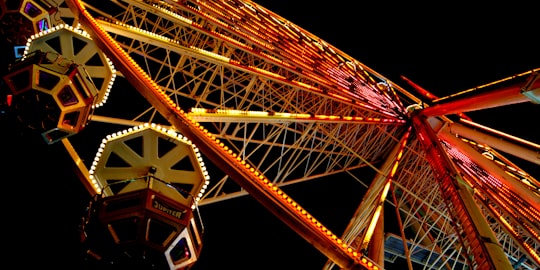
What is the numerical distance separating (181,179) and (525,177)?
8753mm

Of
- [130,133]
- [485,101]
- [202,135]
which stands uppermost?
[485,101]

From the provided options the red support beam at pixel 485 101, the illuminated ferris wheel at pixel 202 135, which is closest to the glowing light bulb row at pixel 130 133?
the illuminated ferris wheel at pixel 202 135

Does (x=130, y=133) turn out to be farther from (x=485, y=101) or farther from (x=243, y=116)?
(x=485, y=101)

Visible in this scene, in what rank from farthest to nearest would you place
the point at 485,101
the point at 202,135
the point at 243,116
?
the point at 485,101 < the point at 243,116 < the point at 202,135

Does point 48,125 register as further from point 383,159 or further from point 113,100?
point 383,159

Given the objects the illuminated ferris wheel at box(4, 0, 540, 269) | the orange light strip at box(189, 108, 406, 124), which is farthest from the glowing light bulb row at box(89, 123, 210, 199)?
the orange light strip at box(189, 108, 406, 124)

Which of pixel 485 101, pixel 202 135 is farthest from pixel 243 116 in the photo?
pixel 485 101

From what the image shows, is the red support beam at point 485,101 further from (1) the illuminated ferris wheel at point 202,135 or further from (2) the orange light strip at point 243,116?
(2) the orange light strip at point 243,116

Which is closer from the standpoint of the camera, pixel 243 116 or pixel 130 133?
pixel 130 133

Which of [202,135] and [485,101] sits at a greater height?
[485,101]

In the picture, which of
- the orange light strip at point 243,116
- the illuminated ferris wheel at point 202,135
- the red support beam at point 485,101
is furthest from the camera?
the red support beam at point 485,101

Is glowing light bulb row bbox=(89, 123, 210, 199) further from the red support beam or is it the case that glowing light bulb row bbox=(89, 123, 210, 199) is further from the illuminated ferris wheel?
the red support beam

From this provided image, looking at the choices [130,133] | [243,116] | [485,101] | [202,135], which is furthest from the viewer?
[485,101]

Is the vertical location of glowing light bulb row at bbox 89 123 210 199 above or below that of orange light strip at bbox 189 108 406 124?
below
